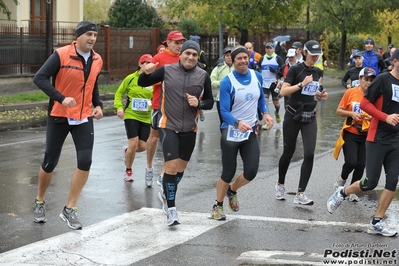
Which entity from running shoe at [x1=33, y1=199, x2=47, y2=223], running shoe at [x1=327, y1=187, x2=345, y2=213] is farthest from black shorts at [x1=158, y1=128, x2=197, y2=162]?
running shoe at [x1=327, y1=187, x2=345, y2=213]

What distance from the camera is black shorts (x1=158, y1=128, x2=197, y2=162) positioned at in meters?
8.55

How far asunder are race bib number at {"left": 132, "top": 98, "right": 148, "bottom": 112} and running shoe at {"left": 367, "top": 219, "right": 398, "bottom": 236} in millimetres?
4123

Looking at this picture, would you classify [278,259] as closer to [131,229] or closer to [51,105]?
[131,229]

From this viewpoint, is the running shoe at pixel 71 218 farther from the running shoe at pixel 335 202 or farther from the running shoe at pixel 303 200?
the running shoe at pixel 303 200

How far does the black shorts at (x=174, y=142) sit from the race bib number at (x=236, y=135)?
1.29ft

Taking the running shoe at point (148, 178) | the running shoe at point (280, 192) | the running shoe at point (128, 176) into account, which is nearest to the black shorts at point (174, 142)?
the running shoe at point (280, 192)

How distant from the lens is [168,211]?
8.45 metres

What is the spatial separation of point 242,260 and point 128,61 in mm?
27785

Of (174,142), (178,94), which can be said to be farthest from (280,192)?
(178,94)

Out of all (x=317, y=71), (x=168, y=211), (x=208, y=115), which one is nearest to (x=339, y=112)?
(x=317, y=71)

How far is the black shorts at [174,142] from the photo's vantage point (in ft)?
28.1

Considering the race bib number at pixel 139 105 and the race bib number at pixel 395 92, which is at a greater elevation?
the race bib number at pixel 395 92

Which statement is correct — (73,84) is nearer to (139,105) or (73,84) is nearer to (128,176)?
(139,105)

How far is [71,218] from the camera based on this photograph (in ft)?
27.1
